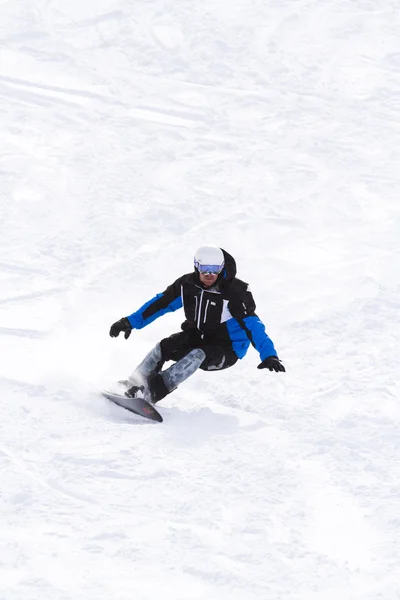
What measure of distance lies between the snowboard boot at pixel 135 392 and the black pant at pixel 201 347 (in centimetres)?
46

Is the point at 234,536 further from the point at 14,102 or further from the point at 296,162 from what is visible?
the point at 14,102

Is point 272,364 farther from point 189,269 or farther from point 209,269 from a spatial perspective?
point 189,269

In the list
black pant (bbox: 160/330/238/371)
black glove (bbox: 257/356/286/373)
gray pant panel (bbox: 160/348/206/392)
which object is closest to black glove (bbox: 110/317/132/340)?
black pant (bbox: 160/330/238/371)

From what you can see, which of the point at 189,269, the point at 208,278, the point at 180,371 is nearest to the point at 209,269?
the point at 208,278

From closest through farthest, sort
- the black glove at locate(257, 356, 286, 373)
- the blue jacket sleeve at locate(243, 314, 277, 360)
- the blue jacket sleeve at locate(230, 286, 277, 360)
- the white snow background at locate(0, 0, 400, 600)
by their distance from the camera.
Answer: the white snow background at locate(0, 0, 400, 600), the black glove at locate(257, 356, 286, 373), the blue jacket sleeve at locate(243, 314, 277, 360), the blue jacket sleeve at locate(230, 286, 277, 360)

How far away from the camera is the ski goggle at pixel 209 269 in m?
7.35

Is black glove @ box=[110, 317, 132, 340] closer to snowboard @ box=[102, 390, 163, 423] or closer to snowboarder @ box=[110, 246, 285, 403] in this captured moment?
snowboarder @ box=[110, 246, 285, 403]

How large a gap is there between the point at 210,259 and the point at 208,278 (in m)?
0.18

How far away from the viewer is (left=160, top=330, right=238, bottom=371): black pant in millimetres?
7672

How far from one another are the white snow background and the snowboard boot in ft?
Answer: 0.67

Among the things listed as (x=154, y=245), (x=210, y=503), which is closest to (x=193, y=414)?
(x=210, y=503)

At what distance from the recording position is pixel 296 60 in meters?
16.8

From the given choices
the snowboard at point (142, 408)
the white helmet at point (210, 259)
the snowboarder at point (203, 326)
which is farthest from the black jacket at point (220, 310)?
the snowboard at point (142, 408)

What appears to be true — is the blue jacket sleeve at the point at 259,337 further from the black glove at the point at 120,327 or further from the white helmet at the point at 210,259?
the black glove at the point at 120,327
